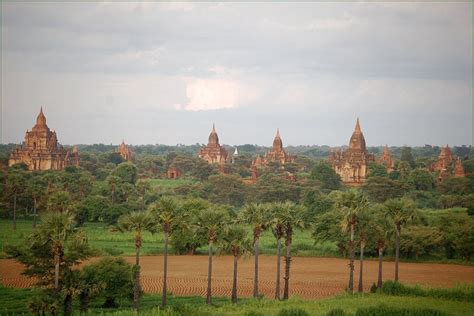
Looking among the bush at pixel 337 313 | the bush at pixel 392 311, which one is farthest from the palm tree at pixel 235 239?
the bush at pixel 392 311

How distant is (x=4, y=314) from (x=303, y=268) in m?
25.8

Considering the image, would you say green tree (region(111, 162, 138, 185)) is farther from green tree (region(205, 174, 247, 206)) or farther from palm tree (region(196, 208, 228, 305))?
palm tree (region(196, 208, 228, 305))

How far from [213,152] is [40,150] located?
48.2 m

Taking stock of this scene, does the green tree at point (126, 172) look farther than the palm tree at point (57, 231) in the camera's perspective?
Yes

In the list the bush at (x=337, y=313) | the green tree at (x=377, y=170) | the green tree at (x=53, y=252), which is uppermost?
the green tree at (x=377, y=170)

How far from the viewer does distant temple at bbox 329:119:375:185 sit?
128988 mm

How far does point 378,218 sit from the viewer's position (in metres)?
44.8

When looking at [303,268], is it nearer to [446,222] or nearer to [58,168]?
[446,222]

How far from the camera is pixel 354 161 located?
429 feet

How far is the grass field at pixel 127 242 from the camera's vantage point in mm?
59594

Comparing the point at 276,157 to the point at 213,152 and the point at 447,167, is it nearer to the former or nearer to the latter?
the point at 213,152

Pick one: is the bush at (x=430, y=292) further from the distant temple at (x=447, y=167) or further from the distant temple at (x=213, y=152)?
the distant temple at (x=213, y=152)

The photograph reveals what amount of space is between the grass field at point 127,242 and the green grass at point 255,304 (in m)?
15.2

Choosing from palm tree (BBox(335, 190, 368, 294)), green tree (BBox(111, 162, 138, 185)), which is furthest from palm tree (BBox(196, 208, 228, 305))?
green tree (BBox(111, 162, 138, 185))
